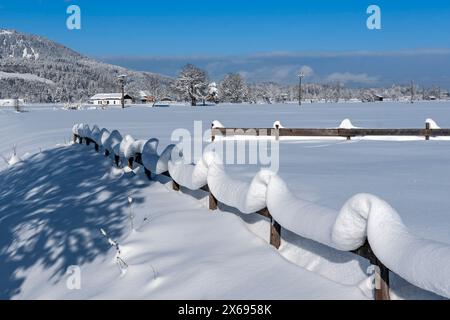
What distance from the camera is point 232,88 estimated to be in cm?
13625

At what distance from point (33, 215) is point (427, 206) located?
6.96m

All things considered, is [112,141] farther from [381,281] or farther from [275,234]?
[381,281]

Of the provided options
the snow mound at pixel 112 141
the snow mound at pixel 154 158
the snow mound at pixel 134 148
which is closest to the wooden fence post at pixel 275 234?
the snow mound at pixel 154 158

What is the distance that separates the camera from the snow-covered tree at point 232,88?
13638cm

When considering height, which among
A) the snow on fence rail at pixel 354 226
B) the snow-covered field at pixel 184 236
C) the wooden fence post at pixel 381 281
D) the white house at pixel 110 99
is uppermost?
the white house at pixel 110 99

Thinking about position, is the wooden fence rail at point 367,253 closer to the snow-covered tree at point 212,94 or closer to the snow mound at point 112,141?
the snow mound at point 112,141

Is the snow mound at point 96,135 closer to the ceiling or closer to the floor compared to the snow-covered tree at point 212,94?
closer to the floor

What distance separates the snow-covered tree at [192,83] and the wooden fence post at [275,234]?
110 m

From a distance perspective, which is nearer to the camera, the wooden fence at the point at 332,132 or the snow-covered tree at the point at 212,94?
the wooden fence at the point at 332,132

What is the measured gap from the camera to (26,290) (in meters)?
6.73

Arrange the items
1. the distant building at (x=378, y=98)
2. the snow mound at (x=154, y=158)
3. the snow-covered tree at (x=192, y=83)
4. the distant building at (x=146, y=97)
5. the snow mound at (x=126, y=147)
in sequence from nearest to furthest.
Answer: the snow mound at (x=154, y=158) → the snow mound at (x=126, y=147) → the snow-covered tree at (x=192, y=83) → the distant building at (x=146, y=97) → the distant building at (x=378, y=98)
